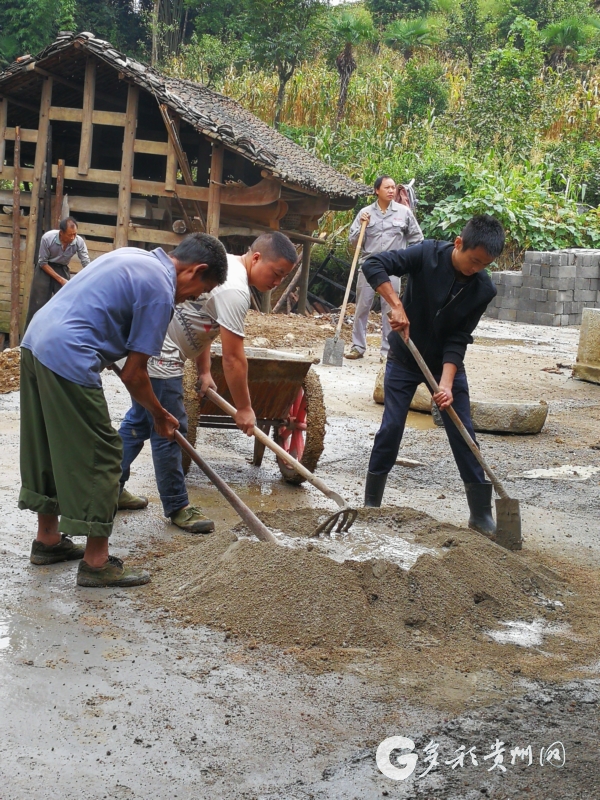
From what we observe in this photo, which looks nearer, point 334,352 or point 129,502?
point 129,502

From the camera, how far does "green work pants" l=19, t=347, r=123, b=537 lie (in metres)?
3.83

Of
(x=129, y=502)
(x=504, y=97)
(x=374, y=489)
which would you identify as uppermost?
(x=504, y=97)

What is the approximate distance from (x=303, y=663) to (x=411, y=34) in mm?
31649

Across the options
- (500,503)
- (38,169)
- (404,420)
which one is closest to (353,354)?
(404,420)

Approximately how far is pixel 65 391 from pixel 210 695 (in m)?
1.38

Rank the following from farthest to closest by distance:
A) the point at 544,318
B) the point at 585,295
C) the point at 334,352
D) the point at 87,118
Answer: the point at 585,295 < the point at 544,318 < the point at 87,118 < the point at 334,352

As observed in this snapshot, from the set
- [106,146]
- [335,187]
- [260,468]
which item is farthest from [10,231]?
[260,468]

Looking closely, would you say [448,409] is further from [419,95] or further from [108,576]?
[419,95]

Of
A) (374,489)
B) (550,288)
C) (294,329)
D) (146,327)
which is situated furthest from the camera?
(550,288)

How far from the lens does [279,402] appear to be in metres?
6.04

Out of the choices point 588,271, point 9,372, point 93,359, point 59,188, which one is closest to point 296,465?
point 93,359

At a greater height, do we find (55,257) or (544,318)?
(55,257)

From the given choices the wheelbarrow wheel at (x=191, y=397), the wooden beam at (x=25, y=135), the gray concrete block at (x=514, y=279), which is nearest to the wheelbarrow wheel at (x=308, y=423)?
the wheelbarrow wheel at (x=191, y=397)

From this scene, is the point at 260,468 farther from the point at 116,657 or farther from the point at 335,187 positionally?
the point at 335,187
